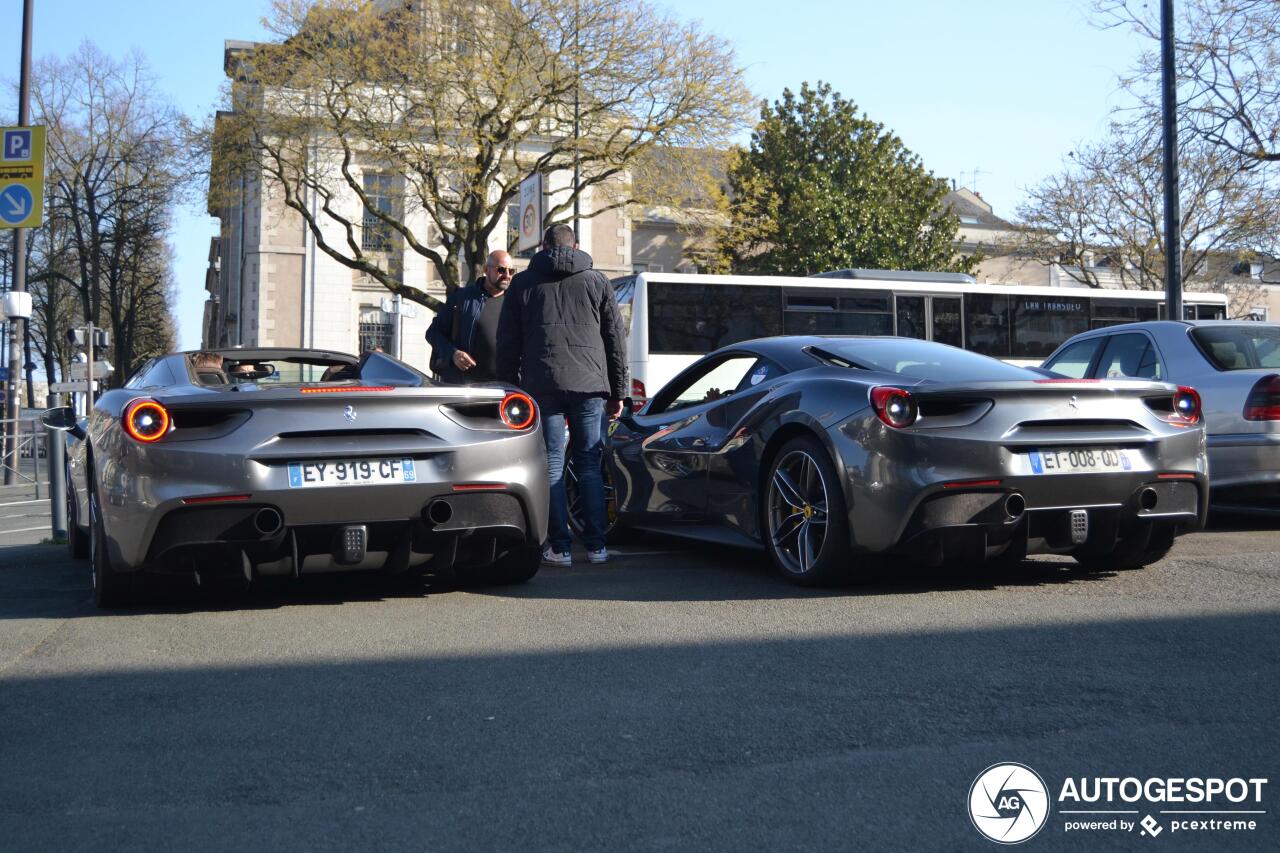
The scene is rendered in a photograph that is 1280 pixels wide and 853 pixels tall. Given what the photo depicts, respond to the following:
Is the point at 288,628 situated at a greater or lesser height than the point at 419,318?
lesser

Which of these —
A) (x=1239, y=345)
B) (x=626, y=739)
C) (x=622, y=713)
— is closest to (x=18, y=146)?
(x=1239, y=345)

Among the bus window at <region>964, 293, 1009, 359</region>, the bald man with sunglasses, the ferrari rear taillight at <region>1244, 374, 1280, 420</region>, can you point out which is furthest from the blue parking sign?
the bus window at <region>964, 293, 1009, 359</region>

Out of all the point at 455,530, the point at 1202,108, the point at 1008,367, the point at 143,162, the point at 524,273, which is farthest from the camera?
the point at 143,162

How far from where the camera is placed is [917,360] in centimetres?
620

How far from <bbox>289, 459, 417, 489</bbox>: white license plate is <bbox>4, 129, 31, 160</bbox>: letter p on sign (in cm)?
1158

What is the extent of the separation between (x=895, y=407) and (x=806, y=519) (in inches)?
29.4

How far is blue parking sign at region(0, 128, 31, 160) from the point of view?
48.8 ft

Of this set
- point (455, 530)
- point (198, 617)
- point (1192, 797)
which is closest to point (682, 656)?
point (455, 530)

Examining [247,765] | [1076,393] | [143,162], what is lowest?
[247,765]

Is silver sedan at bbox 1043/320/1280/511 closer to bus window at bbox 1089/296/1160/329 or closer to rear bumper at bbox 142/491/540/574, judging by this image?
rear bumper at bbox 142/491/540/574

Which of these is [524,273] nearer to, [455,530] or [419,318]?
[455,530]

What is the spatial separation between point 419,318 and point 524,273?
40362 mm

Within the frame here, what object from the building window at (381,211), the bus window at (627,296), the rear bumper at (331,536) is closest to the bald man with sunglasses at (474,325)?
the rear bumper at (331,536)

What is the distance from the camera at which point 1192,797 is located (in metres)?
2.78
